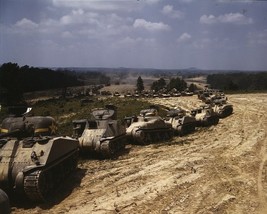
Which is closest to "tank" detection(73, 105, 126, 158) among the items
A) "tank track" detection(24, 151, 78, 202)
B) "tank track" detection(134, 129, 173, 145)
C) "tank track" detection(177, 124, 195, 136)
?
"tank track" detection(134, 129, 173, 145)

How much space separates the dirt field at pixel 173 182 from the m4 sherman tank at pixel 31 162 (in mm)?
451

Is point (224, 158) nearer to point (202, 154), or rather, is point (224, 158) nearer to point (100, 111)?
point (202, 154)

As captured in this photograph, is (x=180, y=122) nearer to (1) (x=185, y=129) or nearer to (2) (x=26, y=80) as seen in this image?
(1) (x=185, y=129)

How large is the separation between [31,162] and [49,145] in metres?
0.74

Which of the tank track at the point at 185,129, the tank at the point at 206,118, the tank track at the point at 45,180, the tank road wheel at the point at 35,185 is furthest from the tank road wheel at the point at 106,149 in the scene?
the tank at the point at 206,118

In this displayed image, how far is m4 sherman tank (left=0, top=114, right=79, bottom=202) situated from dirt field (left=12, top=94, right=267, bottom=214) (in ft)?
1.48

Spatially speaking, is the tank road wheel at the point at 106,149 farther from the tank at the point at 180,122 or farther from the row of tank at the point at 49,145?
the tank at the point at 180,122

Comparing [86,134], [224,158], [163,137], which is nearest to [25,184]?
[86,134]

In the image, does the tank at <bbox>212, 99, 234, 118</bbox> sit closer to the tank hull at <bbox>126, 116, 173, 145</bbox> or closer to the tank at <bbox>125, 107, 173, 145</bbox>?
the tank at <bbox>125, 107, 173, 145</bbox>

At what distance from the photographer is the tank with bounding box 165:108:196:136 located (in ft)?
74.0

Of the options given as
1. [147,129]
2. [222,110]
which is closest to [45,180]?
[147,129]

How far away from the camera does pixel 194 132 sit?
2389cm

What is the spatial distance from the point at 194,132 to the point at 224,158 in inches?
313

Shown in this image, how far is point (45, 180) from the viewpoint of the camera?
11.1m
